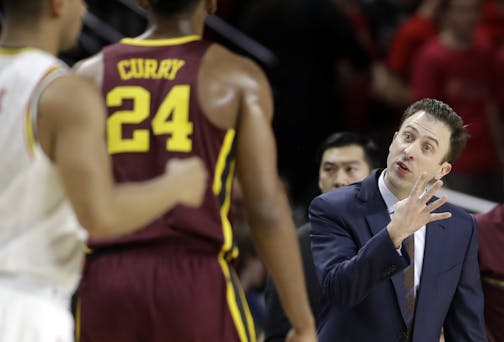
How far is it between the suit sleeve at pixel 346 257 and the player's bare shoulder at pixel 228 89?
2.34 feet

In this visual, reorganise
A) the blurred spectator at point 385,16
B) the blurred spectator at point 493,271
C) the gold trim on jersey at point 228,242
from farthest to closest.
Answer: the blurred spectator at point 385,16 → the blurred spectator at point 493,271 → the gold trim on jersey at point 228,242

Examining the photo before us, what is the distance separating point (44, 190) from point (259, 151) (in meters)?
0.83

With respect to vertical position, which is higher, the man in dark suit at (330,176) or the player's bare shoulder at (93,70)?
the player's bare shoulder at (93,70)

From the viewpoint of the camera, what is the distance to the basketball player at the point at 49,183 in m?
3.77

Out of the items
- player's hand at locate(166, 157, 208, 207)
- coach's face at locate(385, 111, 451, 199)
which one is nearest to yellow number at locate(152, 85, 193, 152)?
player's hand at locate(166, 157, 208, 207)

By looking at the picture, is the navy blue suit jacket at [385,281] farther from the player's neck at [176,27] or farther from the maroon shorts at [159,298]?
the player's neck at [176,27]

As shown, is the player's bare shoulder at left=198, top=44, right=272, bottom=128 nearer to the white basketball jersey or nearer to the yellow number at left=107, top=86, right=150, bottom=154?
the yellow number at left=107, top=86, right=150, bottom=154

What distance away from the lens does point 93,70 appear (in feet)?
15.2

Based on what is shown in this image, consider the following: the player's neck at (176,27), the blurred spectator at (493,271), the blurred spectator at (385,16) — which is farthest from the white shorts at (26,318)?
the blurred spectator at (385,16)

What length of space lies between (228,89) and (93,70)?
0.52 meters

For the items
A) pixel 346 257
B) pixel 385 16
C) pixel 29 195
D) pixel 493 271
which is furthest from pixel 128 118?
pixel 385 16

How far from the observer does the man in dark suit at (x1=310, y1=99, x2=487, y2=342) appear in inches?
198

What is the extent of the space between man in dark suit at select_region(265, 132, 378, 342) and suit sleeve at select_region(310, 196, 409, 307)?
81 centimetres

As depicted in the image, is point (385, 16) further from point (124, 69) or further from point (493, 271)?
point (124, 69)
